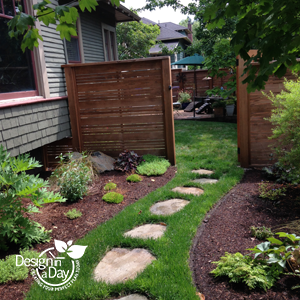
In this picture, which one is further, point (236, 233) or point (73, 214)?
point (73, 214)

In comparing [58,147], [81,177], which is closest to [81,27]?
[58,147]

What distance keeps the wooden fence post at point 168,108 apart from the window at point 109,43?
554cm

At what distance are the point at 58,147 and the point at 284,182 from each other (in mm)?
4671

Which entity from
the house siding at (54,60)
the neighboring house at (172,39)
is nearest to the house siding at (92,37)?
the house siding at (54,60)

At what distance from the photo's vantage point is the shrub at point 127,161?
5.73 meters

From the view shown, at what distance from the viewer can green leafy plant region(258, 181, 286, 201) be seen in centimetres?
403

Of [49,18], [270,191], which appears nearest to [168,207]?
[270,191]

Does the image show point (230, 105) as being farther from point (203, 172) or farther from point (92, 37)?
point (203, 172)

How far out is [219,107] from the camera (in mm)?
12297

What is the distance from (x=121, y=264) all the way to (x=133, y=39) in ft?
58.8

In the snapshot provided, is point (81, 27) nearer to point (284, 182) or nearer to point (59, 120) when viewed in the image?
point (59, 120)

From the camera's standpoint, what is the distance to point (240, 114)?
543 cm

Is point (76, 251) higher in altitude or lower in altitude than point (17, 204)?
lower

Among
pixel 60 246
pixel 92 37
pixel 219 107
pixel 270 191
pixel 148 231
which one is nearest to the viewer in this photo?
pixel 60 246
